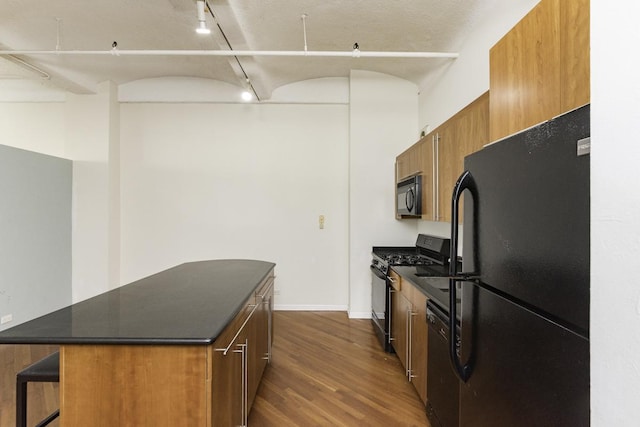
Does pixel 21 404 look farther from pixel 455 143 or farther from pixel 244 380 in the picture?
pixel 455 143

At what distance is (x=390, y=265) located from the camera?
9.97 ft

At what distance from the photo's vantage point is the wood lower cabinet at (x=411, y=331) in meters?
2.11

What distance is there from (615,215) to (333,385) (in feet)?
8.03

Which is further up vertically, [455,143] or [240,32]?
[240,32]

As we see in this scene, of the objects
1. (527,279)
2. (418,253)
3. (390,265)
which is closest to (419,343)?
(390,265)

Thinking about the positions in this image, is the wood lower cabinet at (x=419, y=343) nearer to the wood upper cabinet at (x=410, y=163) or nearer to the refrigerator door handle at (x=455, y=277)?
the refrigerator door handle at (x=455, y=277)

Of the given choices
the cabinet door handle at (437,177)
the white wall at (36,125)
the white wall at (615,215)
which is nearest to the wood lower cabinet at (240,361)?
the white wall at (615,215)

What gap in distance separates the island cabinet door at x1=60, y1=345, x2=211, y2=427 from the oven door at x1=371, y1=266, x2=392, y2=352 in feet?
7.15

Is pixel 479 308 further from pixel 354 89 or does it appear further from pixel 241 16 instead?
pixel 354 89

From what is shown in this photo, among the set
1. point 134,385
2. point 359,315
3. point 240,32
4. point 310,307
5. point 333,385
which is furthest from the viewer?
point 310,307

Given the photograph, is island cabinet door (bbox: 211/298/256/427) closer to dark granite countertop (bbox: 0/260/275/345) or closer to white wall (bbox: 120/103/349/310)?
dark granite countertop (bbox: 0/260/275/345)

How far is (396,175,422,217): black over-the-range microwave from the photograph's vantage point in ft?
9.86

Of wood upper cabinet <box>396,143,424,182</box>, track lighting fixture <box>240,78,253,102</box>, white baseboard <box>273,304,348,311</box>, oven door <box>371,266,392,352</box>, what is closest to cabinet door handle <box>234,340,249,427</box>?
oven door <box>371,266,392,352</box>

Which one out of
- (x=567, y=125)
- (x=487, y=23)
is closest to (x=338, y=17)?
(x=487, y=23)
